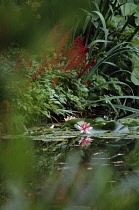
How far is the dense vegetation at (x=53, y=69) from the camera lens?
59 centimetres

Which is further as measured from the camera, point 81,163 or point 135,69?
point 135,69

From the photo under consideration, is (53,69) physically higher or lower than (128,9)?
lower

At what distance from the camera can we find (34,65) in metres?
2.60

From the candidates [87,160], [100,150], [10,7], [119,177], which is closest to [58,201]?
→ [119,177]

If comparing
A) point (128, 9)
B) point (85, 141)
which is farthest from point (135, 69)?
point (85, 141)

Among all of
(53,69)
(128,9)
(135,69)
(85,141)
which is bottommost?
(135,69)

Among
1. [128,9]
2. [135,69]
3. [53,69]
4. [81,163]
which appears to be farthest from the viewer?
[128,9]

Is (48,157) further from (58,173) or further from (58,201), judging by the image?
(58,201)

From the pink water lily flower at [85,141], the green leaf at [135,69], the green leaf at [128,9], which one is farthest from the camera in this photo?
the green leaf at [128,9]

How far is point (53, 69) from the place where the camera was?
286cm

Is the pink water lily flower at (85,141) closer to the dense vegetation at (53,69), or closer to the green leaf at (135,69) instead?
the dense vegetation at (53,69)

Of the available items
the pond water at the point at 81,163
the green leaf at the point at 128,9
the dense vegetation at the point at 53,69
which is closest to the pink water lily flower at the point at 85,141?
the pond water at the point at 81,163

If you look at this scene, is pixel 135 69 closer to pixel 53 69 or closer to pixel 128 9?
pixel 128 9

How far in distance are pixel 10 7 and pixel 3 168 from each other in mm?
705
